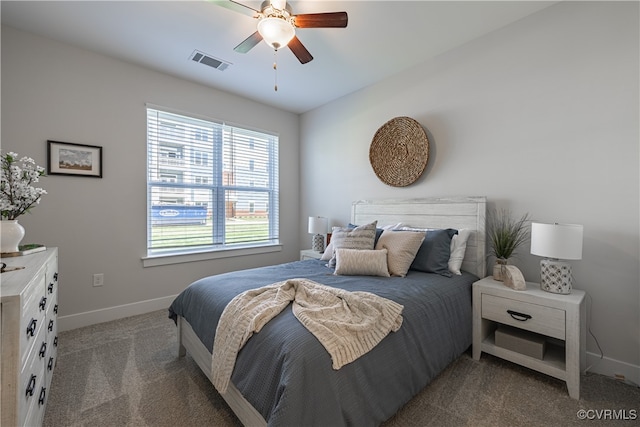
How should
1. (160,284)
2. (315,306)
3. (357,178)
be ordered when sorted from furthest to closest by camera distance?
(357,178)
(160,284)
(315,306)

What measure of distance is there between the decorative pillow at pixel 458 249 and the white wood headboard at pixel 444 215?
0.28 feet

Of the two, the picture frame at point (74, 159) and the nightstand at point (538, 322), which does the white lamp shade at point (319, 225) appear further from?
the picture frame at point (74, 159)

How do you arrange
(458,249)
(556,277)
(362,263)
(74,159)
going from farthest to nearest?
1. (74,159)
2. (458,249)
3. (362,263)
4. (556,277)

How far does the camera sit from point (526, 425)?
148cm

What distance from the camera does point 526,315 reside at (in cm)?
189

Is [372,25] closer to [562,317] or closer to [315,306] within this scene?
[315,306]

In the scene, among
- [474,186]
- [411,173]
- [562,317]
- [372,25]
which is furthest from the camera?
[411,173]

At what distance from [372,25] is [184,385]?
3.09 meters

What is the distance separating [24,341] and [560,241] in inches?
109

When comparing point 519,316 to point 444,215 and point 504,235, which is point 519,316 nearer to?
point 504,235

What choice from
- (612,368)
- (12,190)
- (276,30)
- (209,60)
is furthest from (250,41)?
(612,368)

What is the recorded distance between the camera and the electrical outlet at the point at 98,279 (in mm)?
2757

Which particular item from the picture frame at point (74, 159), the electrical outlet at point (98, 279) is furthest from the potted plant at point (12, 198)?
the electrical outlet at point (98, 279)

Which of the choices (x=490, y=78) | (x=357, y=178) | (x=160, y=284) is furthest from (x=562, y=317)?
(x=160, y=284)
